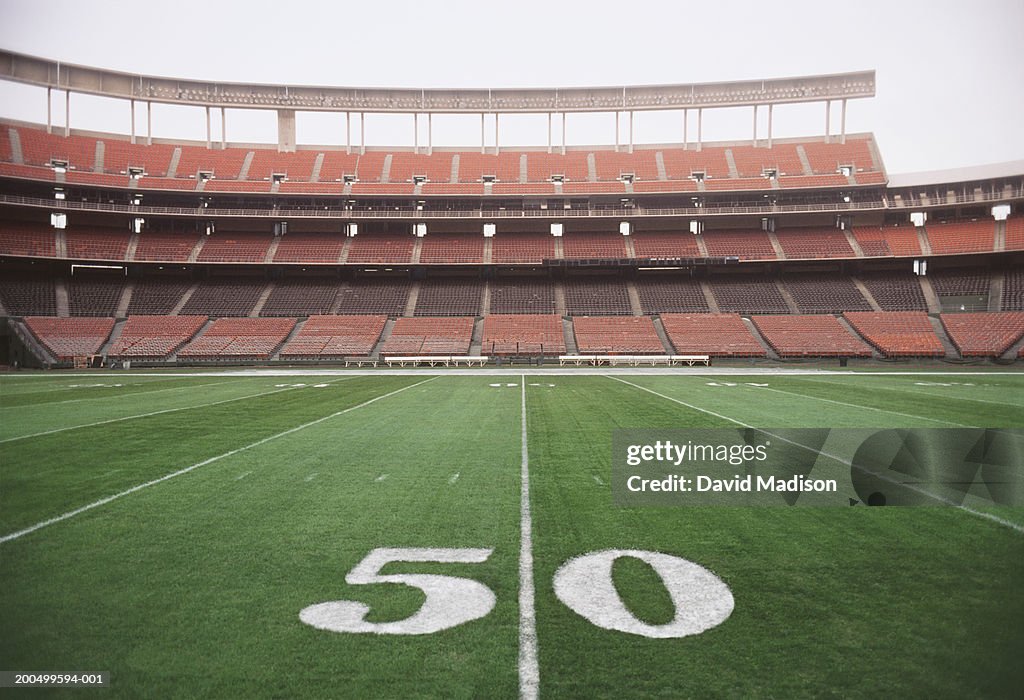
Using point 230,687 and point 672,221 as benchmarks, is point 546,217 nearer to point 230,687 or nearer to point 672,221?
point 672,221

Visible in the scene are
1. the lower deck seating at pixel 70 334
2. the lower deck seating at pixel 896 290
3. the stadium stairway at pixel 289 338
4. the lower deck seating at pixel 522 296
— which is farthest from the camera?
the lower deck seating at pixel 522 296

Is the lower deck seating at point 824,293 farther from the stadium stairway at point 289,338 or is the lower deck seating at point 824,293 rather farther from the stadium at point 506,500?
the stadium stairway at point 289,338

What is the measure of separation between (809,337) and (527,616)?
44.2m

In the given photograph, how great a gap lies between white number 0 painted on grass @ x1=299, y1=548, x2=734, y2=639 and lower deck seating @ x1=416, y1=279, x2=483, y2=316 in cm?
4397

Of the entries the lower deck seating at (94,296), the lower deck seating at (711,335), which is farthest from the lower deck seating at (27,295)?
the lower deck seating at (711,335)

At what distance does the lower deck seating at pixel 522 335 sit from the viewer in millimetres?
42188

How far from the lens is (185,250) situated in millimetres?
50062

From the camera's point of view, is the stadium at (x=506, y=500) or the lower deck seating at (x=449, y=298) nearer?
the stadium at (x=506, y=500)

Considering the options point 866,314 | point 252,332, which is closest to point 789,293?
point 866,314

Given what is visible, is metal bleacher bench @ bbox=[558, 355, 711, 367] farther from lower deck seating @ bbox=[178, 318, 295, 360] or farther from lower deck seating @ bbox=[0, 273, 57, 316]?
lower deck seating @ bbox=[0, 273, 57, 316]

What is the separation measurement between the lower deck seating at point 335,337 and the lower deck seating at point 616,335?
1561 centimetres

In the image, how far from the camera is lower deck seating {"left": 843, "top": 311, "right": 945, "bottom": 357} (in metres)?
39.5

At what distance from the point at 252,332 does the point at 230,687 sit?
44938 millimetres

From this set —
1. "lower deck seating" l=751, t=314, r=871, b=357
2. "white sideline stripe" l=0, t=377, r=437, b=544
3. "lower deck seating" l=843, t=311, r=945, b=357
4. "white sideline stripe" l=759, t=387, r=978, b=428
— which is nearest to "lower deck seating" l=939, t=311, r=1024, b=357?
"lower deck seating" l=843, t=311, r=945, b=357
